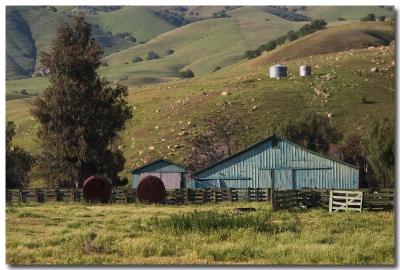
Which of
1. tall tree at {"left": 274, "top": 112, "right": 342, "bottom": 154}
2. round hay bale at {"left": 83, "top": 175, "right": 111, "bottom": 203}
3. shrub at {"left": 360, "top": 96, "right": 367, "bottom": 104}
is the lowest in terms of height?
round hay bale at {"left": 83, "top": 175, "right": 111, "bottom": 203}

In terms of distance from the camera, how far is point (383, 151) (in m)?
60.0

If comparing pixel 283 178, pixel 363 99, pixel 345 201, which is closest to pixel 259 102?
pixel 363 99

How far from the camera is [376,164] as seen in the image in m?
62.5

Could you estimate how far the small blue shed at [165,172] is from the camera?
212 ft

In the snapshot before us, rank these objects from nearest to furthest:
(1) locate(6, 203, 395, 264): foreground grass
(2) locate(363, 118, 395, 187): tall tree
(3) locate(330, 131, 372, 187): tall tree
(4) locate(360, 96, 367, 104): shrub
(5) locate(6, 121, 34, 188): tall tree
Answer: (1) locate(6, 203, 395, 264): foreground grass
(5) locate(6, 121, 34, 188): tall tree
(2) locate(363, 118, 395, 187): tall tree
(3) locate(330, 131, 372, 187): tall tree
(4) locate(360, 96, 367, 104): shrub

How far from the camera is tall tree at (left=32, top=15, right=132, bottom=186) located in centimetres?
5681

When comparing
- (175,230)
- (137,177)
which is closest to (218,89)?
(137,177)

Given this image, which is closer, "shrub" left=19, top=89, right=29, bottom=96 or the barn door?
the barn door

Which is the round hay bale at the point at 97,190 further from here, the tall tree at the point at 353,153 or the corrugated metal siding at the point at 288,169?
the tall tree at the point at 353,153

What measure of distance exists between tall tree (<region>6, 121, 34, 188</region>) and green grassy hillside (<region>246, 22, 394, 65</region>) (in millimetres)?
78511

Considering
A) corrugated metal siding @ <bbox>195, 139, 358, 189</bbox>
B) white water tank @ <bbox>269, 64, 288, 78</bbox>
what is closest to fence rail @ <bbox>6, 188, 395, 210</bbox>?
corrugated metal siding @ <bbox>195, 139, 358, 189</bbox>

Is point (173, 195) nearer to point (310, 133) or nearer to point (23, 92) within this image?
point (310, 133)

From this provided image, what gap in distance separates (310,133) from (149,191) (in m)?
37.7

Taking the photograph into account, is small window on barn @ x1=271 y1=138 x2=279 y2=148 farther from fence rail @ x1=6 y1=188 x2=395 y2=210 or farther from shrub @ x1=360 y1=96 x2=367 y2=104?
shrub @ x1=360 y1=96 x2=367 y2=104
